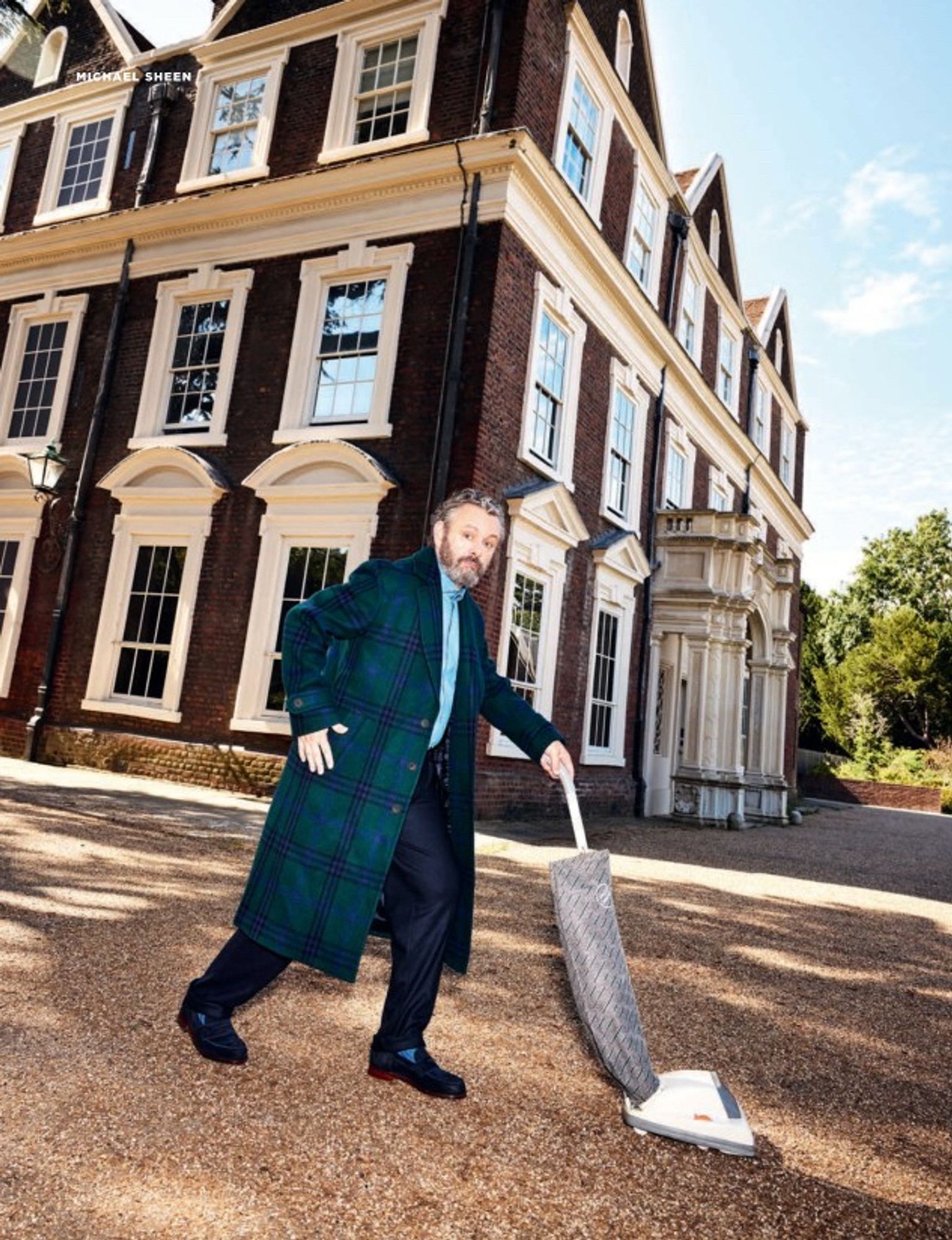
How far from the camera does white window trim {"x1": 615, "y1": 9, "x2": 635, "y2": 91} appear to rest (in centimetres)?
1432

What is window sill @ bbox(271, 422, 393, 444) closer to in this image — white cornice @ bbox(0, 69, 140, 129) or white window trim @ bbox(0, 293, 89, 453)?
white window trim @ bbox(0, 293, 89, 453)

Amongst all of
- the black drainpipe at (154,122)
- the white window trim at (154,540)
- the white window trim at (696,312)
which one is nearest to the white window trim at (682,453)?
the white window trim at (696,312)

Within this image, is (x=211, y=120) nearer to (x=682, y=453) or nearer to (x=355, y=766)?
(x=682, y=453)

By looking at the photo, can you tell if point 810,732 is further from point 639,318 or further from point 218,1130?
point 218,1130

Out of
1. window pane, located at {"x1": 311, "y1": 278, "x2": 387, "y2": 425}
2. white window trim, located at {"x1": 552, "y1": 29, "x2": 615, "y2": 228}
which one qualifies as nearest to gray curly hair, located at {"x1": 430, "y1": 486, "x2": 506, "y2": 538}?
window pane, located at {"x1": 311, "y1": 278, "x2": 387, "y2": 425}

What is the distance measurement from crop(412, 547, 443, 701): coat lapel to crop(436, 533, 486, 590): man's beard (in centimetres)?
4

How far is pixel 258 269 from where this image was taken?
1272cm

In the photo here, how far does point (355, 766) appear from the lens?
276cm

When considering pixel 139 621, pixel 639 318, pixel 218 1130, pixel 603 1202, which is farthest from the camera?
pixel 639 318

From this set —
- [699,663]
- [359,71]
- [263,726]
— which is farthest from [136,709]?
[359,71]

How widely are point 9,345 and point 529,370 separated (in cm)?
931

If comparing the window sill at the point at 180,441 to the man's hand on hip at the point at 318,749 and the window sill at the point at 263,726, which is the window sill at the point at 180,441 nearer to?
the window sill at the point at 263,726

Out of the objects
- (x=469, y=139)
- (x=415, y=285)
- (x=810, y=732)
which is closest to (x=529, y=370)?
(x=415, y=285)

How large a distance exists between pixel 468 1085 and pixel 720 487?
694 inches
